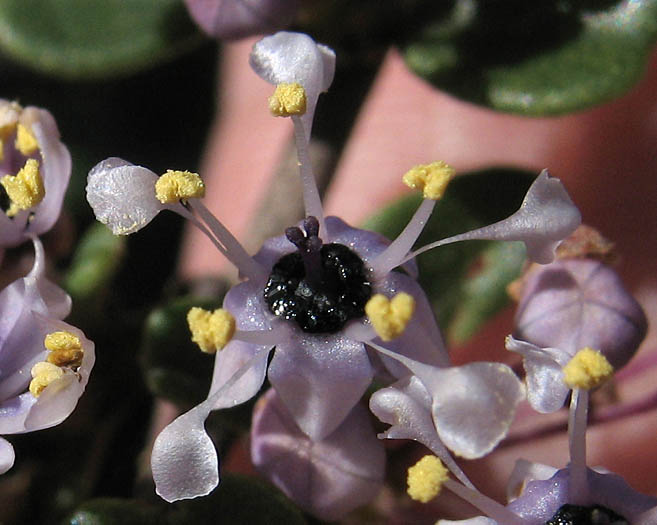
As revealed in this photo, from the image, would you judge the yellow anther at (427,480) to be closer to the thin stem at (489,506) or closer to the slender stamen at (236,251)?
the thin stem at (489,506)

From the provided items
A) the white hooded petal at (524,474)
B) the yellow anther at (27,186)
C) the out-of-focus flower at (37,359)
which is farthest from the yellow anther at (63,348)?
the white hooded petal at (524,474)

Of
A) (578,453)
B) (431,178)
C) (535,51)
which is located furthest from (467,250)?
(578,453)

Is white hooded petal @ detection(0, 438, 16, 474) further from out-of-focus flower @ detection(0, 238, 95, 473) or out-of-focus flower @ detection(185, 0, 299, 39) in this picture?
out-of-focus flower @ detection(185, 0, 299, 39)

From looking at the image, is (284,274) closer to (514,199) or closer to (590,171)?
(514,199)

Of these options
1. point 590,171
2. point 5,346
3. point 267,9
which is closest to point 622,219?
point 590,171

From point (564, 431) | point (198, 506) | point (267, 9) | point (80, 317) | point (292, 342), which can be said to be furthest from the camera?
point (80, 317)

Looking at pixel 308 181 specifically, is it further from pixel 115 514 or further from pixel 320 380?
pixel 115 514
